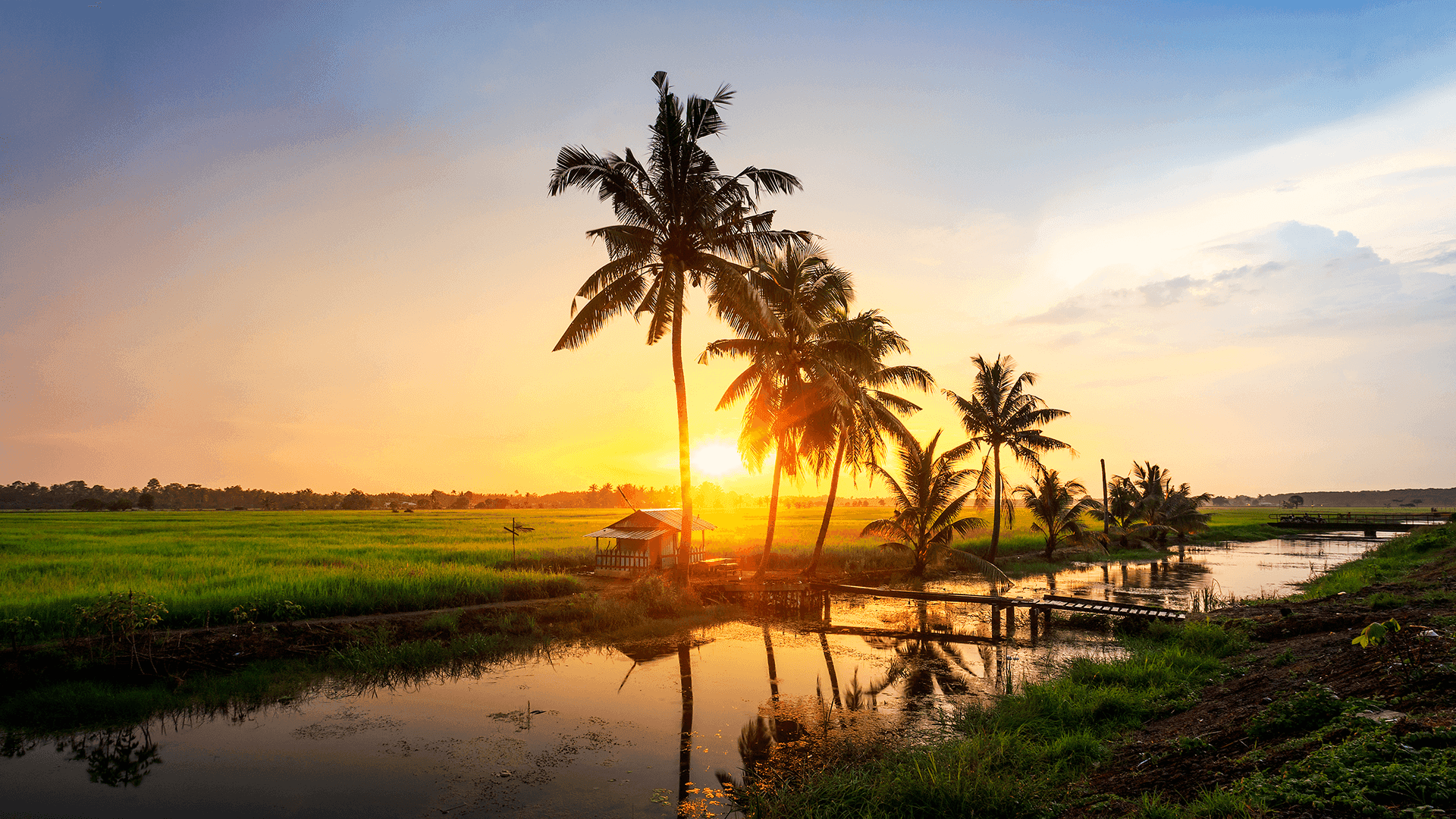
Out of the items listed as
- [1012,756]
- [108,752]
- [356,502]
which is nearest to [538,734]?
[108,752]

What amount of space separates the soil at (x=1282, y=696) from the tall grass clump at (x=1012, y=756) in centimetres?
37

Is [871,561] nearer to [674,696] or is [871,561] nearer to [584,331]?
[584,331]

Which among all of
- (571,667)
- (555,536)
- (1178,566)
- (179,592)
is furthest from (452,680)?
(1178,566)

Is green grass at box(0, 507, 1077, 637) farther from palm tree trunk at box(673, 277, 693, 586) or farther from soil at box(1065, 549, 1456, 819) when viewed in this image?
soil at box(1065, 549, 1456, 819)

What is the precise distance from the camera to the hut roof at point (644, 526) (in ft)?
79.5

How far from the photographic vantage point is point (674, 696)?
11.5 meters

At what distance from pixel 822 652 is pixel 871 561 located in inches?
669

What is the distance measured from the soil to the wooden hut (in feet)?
56.5

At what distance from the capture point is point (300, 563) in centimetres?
2247

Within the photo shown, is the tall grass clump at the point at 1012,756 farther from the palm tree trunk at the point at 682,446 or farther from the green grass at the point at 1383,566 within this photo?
the palm tree trunk at the point at 682,446

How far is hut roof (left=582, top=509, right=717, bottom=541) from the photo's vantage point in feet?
79.5

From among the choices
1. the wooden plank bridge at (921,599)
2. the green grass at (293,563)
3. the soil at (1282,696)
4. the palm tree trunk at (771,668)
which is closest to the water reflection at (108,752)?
the green grass at (293,563)

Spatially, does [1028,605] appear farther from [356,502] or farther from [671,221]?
[356,502]

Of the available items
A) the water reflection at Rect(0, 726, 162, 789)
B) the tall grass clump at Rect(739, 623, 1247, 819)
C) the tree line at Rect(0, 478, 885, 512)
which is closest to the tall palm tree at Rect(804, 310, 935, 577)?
the tall grass clump at Rect(739, 623, 1247, 819)
